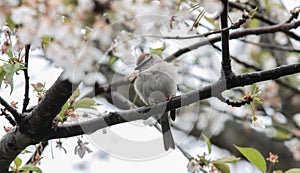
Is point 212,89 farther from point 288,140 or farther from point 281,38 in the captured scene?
point 281,38

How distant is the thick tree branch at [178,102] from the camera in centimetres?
179

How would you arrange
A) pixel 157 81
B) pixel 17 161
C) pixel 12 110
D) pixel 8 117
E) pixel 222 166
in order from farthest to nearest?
pixel 157 81 → pixel 222 166 → pixel 17 161 → pixel 8 117 → pixel 12 110

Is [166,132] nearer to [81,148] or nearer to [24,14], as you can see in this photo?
[81,148]

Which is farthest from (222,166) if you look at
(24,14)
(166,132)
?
(24,14)

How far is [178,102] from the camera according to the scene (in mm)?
1933

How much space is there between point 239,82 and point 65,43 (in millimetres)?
828

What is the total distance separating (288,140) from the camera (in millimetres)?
4715

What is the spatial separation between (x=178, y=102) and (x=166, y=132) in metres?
1.22

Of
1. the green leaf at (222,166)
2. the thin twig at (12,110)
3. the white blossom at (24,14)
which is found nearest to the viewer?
the white blossom at (24,14)

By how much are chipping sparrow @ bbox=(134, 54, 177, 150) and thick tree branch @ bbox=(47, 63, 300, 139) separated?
0.97 metres

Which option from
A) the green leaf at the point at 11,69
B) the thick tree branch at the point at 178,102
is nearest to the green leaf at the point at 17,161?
the thick tree branch at the point at 178,102

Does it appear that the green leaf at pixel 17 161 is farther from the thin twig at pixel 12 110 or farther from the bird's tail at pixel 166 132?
the bird's tail at pixel 166 132

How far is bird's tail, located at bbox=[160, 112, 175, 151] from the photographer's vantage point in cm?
291

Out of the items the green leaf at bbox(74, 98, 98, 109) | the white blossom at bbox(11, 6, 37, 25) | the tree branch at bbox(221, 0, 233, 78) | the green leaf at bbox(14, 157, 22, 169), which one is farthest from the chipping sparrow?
the white blossom at bbox(11, 6, 37, 25)
